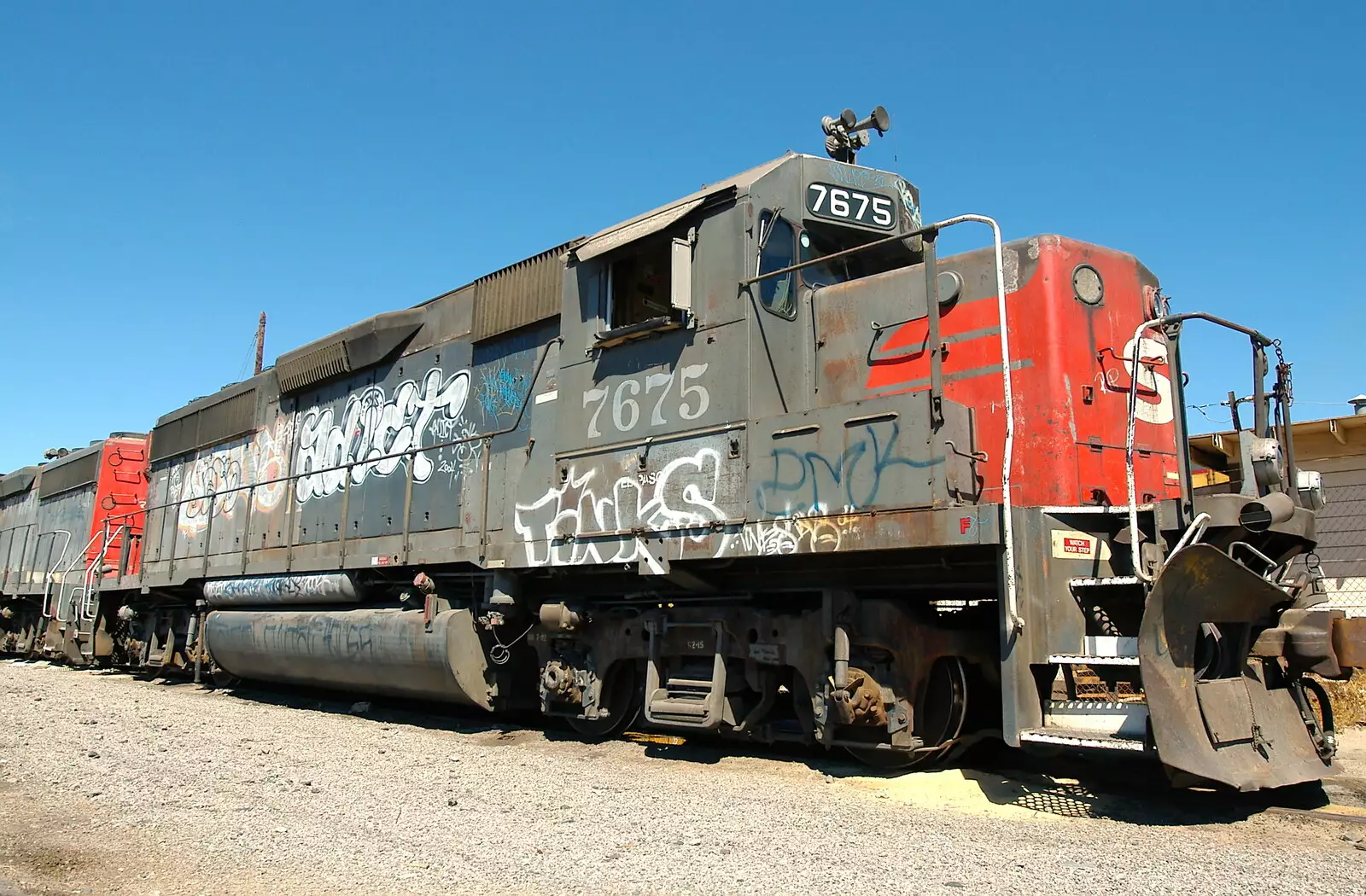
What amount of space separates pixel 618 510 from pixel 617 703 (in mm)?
1650

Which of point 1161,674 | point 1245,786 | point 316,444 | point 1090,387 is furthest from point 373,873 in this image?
point 316,444

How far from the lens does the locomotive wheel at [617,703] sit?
712 centimetres

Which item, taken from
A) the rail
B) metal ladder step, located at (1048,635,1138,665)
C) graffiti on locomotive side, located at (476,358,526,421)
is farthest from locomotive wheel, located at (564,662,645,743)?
metal ladder step, located at (1048,635,1138,665)

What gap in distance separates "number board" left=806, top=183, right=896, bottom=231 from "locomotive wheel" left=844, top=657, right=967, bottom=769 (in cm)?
292

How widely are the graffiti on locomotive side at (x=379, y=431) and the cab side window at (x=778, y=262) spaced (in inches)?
141

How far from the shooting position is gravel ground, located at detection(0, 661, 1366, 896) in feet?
12.1

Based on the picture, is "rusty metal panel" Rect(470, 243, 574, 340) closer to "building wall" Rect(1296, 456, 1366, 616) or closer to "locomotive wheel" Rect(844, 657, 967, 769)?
"locomotive wheel" Rect(844, 657, 967, 769)

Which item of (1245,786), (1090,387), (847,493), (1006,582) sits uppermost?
(1090,387)

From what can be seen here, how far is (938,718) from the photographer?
582 cm

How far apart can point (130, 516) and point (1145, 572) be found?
14.2 meters

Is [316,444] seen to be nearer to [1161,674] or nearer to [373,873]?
[373,873]

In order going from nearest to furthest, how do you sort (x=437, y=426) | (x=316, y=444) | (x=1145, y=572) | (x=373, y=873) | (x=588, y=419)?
(x=373, y=873) → (x=1145, y=572) → (x=588, y=419) → (x=437, y=426) → (x=316, y=444)

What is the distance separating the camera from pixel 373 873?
150 inches

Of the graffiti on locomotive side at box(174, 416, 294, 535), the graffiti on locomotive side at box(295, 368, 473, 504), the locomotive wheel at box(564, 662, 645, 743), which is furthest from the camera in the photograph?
the graffiti on locomotive side at box(174, 416, 294, 535)
